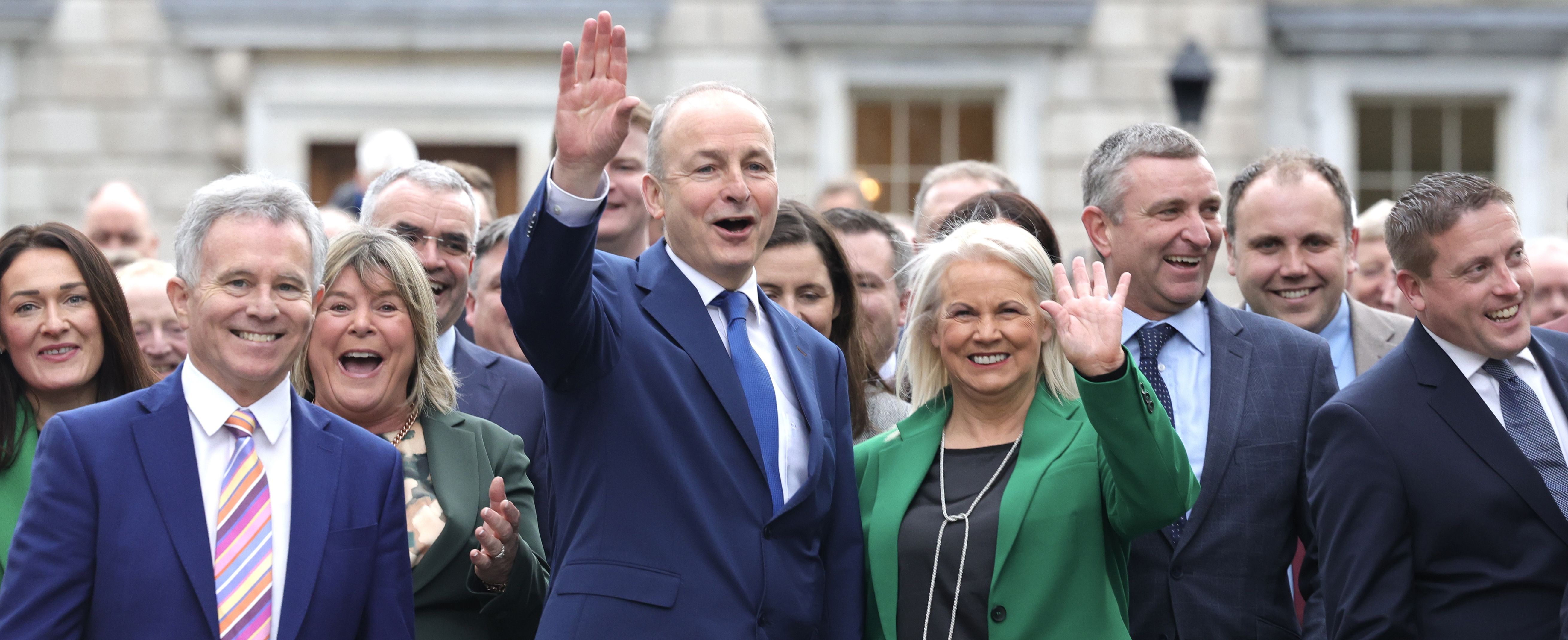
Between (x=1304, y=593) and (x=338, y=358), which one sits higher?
(x=338, y=358)

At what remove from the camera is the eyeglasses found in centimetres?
475

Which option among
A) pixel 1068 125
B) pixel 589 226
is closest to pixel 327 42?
pixel 1068 125

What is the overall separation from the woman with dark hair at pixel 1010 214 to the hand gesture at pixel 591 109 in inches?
66.8

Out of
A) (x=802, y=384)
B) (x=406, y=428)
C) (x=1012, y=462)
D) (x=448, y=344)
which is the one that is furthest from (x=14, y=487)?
(x=1012, y=462)

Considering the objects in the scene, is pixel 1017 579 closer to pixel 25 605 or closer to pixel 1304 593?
pixel 1304 593

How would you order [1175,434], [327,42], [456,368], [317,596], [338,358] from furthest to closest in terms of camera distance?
[327,42] → [456,368] → [338,358] → [1175,434] → [317,596]

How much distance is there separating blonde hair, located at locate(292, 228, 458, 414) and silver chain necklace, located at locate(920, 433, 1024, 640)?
1.29 meters

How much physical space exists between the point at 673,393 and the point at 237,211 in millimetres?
938

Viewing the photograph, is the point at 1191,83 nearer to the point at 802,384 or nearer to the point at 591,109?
the point at 802,384

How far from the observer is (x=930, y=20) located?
1002cm

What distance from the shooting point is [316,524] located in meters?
3.08

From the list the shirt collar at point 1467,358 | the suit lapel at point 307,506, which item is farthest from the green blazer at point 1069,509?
the suit lapel at point 307,506

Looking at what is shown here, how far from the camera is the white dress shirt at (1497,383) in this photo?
3.53 metres

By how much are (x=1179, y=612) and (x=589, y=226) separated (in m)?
1.73
